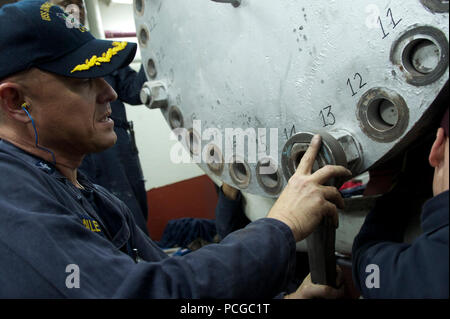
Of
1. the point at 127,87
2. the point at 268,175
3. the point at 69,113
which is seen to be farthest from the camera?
the point at 127,87

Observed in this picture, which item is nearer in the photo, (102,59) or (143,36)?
(102,59)

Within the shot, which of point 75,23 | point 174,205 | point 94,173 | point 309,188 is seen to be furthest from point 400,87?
point 174,205

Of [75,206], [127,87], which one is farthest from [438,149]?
[127,87]

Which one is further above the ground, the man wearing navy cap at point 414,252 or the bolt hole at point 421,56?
the bolt hole at point 421,56

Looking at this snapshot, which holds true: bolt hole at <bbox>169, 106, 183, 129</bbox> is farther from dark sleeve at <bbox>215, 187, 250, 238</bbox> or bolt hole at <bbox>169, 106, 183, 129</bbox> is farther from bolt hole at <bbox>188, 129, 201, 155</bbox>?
dark sleeve at <bbox>215, 187, 250, 238</bbox>

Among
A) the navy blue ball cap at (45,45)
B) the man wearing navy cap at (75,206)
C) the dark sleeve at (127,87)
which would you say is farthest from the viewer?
the dark sleeve at (127,87)

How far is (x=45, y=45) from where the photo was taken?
2.29ft

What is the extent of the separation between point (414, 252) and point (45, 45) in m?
0.68

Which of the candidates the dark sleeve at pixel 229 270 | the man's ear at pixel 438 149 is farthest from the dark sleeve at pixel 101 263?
the man's ear at pixel 438 149

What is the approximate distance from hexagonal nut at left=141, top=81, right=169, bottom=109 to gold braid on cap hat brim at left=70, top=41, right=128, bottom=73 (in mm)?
221

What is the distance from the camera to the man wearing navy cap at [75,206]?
1.82 ft

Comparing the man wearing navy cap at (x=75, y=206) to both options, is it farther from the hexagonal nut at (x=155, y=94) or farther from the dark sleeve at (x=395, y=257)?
the hexagonal nut at (x=155, y=94)

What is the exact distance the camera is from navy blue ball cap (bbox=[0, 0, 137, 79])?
2.23ft

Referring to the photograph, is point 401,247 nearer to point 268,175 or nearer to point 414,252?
point 414,252
